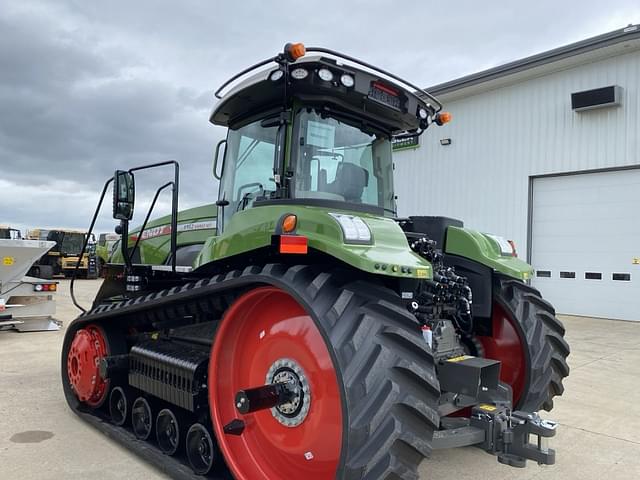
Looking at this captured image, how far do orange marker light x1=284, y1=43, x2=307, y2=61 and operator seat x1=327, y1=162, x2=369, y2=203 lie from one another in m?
0.86

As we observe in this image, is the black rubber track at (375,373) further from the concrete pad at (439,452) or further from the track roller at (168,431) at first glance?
the track roller at (168,431)

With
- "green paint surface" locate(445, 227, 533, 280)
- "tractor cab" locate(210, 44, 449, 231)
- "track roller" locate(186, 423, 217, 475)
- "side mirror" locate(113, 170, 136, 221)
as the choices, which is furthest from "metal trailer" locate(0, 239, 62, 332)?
"green paint surface" locate(445, 227, 533, 280)

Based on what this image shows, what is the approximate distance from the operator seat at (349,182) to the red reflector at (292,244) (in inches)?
33.8

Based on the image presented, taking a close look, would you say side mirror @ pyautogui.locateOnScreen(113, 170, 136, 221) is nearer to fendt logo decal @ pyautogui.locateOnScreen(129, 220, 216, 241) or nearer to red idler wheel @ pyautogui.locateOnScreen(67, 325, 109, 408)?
fendt logo decal @ pyautogui.locateOnScreen(129, 220, 216, 241)

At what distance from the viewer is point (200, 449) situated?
3623 mm

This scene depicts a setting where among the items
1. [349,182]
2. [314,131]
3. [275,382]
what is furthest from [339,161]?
[275,382]

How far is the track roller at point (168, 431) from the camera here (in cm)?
385

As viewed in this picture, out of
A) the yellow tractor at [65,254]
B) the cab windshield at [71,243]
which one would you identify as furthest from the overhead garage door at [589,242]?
the cab windshield at [71,243]

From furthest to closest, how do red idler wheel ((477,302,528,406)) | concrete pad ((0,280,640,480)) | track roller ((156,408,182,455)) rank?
red idler wheel ((477,302,528,406))
track roller ((156,408,182,455))
concrete pad ((0,280,640,480))

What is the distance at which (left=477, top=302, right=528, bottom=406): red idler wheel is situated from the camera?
13.1 feet

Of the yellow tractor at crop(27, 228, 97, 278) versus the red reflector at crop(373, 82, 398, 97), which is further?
the yellow tractor at crop(27, 228, 97, 278)

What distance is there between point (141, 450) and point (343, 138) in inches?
105

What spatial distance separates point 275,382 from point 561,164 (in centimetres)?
1192

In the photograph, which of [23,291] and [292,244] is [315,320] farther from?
[23,291]
